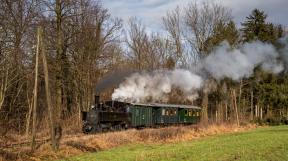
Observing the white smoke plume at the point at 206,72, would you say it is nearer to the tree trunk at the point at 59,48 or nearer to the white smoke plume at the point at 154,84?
the white smoke plume at the point at 154,84

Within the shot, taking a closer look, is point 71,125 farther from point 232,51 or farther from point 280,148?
point 280,148

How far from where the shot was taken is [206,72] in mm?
→ 49219

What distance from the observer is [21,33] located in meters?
34.8

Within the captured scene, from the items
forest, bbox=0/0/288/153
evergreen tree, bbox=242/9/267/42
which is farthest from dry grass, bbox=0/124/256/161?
evergreen tree, bbox=242/9/267/42

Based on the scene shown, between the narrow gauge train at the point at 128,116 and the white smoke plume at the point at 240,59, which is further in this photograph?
the white smoke plume at the point at 240,59

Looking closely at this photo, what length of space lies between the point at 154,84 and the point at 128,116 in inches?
375

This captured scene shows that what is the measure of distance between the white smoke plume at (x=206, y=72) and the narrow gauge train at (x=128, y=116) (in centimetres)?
267

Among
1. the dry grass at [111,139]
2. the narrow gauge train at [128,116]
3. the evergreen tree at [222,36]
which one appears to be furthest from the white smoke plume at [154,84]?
the dry grass at [111,139]

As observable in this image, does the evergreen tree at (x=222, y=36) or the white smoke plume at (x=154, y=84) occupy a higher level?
the evergreen tree at (x=222, y=36)

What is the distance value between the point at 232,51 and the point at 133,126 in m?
12.5

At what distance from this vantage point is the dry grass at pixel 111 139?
78.1 feet

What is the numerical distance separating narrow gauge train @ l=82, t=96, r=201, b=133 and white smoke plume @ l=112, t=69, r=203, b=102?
2654 mm

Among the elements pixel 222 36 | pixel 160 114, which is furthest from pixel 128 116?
pixel 222 36

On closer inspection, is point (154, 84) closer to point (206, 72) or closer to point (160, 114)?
point (160, 114)
